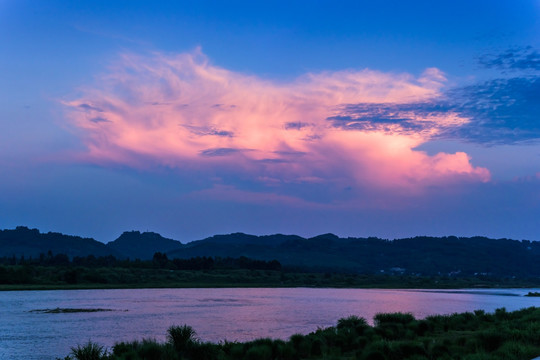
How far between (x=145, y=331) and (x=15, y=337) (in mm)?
8410

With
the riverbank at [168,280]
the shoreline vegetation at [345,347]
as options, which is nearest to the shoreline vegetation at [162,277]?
the riverbank at [168,280]

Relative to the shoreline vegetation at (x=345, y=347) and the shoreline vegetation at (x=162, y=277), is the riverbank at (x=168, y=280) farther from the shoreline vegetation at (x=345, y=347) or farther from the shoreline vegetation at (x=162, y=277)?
the shoreline vegetation at (x=345, y=347)

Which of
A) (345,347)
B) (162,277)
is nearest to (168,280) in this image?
(162,277)

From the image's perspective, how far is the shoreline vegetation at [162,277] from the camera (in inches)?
4387

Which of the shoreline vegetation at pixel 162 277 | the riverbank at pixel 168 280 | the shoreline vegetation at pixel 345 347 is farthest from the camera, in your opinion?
the shoreline vegetation at pixel 162 277

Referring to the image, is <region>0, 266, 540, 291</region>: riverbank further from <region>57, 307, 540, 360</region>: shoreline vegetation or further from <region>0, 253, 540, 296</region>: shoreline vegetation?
<region>57, 307, 540, 360</region>: shoreline vegetation

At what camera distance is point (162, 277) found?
13850 cm

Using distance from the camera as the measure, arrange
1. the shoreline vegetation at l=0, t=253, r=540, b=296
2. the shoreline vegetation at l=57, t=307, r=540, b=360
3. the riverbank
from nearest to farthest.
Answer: the shoreline vegetation at l=57, t=307, r=540, b=360, the riverbank, the shoreline vegetation at l=0, t=253, r=540, b=296

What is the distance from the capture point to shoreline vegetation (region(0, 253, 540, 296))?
111 metres

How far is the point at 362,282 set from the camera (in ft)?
544

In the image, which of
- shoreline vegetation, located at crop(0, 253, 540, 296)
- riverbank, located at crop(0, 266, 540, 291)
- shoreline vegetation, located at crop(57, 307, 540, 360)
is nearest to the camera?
shoreline vegetation, located at crop(57, 307, 540, 360)

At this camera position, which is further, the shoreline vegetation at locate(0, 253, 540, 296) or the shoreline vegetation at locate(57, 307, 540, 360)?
the shoreline vegetation at locate(0, 253, 540, 296)

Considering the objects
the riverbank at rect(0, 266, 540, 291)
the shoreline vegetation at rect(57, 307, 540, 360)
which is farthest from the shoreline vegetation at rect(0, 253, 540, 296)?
the shoreline vegetation at rect(57, 307, 540, 360)

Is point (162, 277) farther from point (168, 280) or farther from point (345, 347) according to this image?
point (345, 347)
